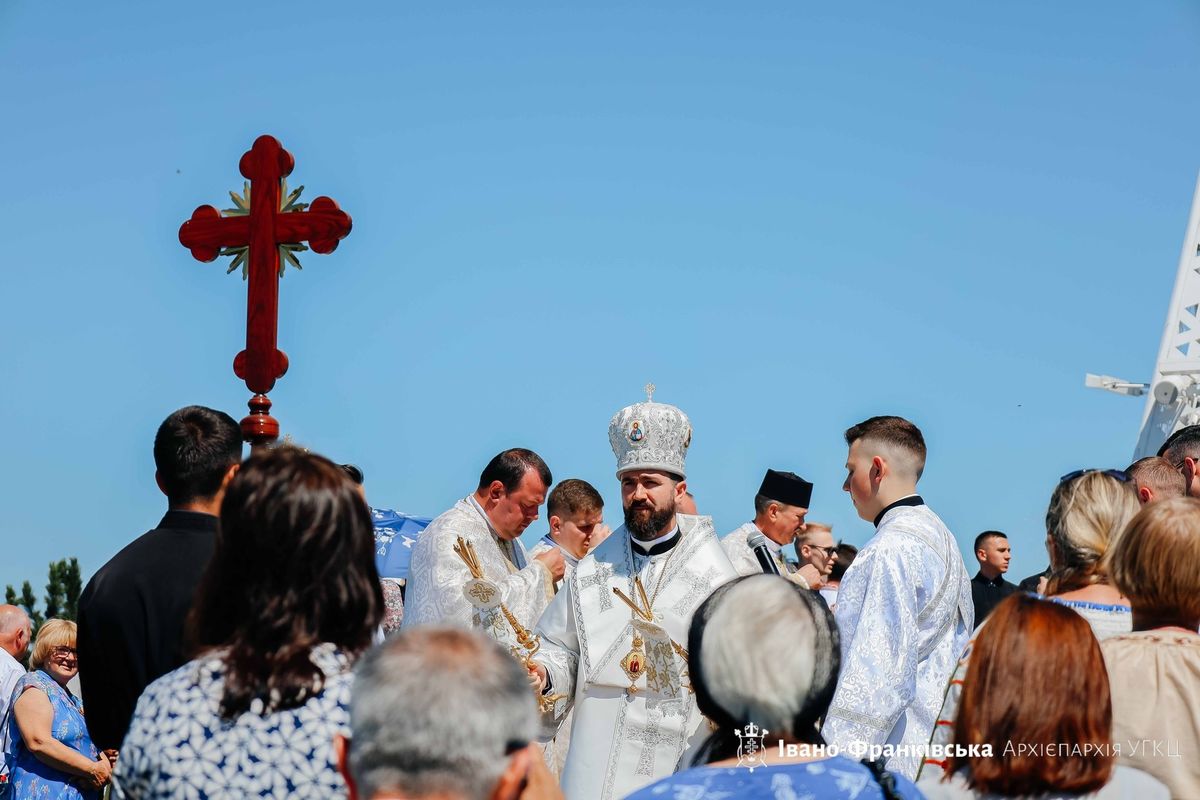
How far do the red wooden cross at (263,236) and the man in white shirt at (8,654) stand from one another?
7.86 feet

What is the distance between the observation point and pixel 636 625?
5.76 metres

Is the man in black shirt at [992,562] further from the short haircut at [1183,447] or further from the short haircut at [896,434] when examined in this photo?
the short haircut at [896,434]

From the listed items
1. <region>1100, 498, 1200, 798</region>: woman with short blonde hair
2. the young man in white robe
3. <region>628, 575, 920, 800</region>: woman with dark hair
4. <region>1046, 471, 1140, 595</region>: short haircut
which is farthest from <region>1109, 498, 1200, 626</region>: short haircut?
the young man in white robe

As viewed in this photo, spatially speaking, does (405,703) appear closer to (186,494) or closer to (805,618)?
(805,618)

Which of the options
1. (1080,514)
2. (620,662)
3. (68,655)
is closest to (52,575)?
(68,655)

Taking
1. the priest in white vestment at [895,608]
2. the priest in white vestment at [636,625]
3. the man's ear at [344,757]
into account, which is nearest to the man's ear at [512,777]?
the man's ear at [344,757]

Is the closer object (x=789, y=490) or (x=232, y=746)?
(x=232, y=746)

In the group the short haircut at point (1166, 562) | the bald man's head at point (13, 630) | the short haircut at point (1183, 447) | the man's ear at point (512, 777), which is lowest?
the man's ear at point (512, 777)

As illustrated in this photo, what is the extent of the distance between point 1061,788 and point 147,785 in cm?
184

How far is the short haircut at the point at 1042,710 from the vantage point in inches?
116

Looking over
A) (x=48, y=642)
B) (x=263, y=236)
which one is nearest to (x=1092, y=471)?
(x=263, y=236)

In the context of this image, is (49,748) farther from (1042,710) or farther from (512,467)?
(1042,710)

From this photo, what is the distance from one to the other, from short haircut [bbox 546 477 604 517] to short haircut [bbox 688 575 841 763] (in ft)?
17.4

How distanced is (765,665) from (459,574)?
4144 millimetres
